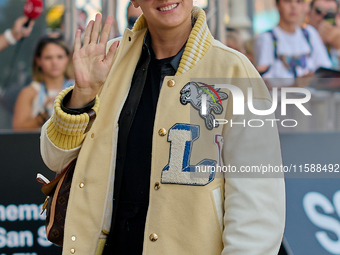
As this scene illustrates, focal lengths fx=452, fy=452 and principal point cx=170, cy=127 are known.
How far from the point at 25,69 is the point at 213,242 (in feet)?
10.1

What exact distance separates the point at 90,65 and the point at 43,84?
8.31ft

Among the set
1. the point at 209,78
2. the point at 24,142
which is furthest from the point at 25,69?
the point at 209,78

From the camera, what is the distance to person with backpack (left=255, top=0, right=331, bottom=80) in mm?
4188

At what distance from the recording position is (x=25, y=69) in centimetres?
402

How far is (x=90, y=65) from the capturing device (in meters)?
1.63

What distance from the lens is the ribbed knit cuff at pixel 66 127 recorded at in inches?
60.7

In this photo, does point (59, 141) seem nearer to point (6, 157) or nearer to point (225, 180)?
point (225, 180)

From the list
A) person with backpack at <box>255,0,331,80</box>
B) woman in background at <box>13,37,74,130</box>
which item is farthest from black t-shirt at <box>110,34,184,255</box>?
person with backpack at <box>255,0,331,80</box>

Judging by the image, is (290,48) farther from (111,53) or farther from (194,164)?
(194,164)

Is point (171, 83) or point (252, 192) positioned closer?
point (252, 192)

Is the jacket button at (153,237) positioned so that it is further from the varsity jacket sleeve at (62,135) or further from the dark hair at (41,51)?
the dark hair at (41,51)

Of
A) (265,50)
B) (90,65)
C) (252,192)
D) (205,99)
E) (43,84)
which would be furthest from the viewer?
(265,50)

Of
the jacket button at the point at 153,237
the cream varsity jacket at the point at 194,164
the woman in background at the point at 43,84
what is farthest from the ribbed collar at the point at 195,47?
the woman in background at the point at 43,84

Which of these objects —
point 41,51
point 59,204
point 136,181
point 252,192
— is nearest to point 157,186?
point 136,181
